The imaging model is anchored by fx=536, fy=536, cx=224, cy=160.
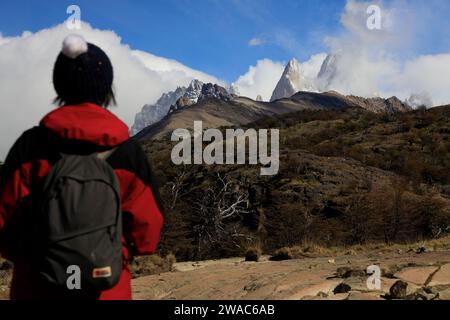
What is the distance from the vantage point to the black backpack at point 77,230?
1.94 metres

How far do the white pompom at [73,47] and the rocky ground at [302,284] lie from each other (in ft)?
14.6

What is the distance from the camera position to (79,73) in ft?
7.43

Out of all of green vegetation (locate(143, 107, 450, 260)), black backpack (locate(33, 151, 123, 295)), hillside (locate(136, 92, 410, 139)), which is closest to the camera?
black backpack (locate(33, 151, 123, 295))

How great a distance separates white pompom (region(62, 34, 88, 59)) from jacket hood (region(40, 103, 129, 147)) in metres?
0.24

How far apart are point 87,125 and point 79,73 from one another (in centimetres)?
30

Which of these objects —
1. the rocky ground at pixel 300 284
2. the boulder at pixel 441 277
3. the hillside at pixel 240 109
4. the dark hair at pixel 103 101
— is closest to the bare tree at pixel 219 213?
the rocky ground at pixel 300 284

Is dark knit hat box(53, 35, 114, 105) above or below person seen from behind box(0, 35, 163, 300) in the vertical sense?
above

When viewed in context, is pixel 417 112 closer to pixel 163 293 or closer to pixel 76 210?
pixel 163 293

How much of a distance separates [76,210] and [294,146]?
34737 millimetres

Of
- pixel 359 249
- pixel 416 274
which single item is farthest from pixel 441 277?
pixel 359 249

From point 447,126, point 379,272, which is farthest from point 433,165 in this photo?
point 379,272

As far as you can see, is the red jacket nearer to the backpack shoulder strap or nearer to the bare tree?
the backpack shoulder strap

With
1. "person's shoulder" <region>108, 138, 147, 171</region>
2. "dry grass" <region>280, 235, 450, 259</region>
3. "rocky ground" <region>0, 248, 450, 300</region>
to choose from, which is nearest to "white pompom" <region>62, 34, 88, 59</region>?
"person's shoulder" <region>108, 138, 147, 171</region>

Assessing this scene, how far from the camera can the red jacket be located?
2109 mm
